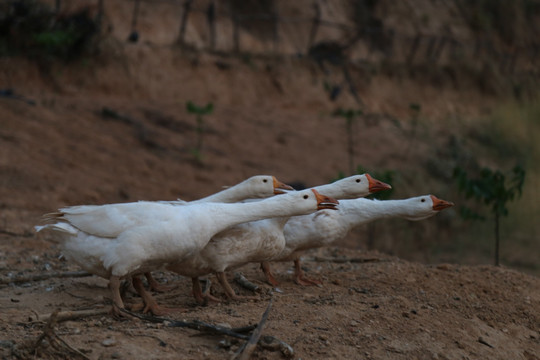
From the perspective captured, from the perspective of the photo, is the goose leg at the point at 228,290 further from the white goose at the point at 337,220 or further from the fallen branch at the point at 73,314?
the fallen branch at the point at 73,314

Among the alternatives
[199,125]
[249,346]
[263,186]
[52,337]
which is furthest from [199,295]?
[199,125]

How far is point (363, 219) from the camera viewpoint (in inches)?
247

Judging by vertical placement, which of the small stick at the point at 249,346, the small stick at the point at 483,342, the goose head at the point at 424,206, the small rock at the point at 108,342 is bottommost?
the small stick at the point at 483,342

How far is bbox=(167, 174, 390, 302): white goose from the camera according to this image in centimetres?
534

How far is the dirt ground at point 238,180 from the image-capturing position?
4625mm

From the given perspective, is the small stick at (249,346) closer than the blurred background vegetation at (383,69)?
Yes

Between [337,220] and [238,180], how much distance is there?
7.30m

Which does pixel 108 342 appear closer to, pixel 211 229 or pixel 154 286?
pixel 211 229

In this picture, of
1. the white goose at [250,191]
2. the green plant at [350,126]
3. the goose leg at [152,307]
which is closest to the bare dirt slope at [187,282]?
the goose leg at [152,307]

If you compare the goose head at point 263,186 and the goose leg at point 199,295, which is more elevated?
the goose head at point 263,186

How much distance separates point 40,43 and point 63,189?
538 centimetres

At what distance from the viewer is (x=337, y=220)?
620cm

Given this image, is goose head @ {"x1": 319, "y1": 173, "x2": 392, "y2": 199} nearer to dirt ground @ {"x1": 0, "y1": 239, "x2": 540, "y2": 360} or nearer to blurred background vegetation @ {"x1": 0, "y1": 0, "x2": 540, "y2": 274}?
dirt ground @ {"x1": 0, "y1": 239, "x2": 540, "y2": 360}

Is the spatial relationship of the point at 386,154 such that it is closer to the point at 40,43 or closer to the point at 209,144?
the point at 209,144
